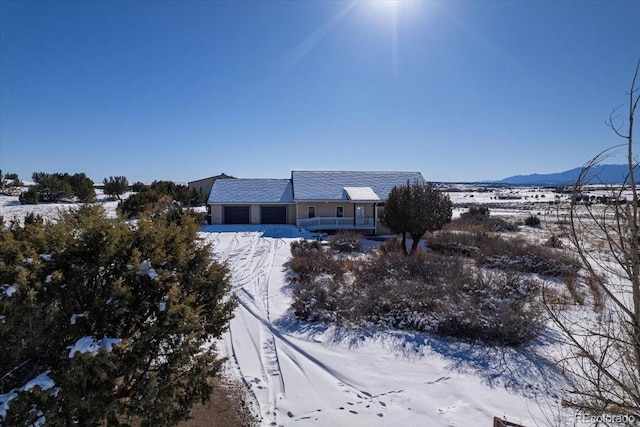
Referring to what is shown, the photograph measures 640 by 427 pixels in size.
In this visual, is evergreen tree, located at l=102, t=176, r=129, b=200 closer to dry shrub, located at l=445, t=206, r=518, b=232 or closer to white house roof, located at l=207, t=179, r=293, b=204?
white house roof, located at l=207, t=179, r=293, b=204

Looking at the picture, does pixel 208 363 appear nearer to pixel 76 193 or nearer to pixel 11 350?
pixel 11 350

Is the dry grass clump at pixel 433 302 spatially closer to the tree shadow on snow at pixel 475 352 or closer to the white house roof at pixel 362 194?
the tree shadow on snow at pixel 475 352

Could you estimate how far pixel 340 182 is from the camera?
3131cm

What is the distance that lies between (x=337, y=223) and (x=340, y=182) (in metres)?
5.03

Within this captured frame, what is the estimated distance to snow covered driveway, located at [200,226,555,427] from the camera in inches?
224

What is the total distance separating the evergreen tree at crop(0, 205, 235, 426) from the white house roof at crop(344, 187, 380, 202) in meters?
23.3

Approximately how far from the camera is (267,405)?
19.2ft

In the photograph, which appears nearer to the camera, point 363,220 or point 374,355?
point 374,355

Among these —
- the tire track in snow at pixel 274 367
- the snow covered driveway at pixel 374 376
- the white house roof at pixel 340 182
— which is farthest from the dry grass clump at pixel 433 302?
the white house roof at pixel 340 182

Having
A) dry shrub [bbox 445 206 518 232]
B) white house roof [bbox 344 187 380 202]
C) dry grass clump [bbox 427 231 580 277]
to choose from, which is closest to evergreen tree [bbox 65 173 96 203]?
white house roof [bbox 344 187 380 202]

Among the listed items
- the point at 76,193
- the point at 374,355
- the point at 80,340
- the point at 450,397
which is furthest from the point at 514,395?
the point at 76,193

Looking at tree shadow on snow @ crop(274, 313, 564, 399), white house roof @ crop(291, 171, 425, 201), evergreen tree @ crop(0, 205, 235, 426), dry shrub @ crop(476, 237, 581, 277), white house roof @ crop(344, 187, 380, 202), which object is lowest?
tree shadow on snow @ crop(274, 313, 564, 399)

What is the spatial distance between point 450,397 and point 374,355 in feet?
6.28

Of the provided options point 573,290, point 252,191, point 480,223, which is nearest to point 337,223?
point 252,191
